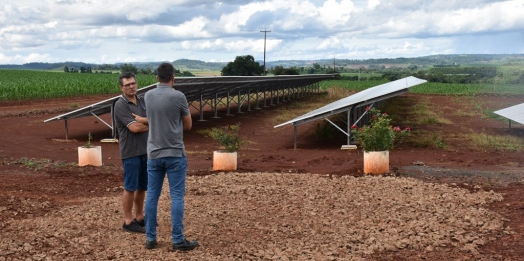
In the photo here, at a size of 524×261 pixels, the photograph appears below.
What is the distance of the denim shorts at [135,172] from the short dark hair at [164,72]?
3.51ft

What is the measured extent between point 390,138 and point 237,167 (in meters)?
3.18

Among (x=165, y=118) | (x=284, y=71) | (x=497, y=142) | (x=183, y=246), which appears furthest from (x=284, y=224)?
(x=284, y=71)

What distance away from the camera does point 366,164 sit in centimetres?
1161

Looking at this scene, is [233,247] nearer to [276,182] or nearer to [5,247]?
[5,247]

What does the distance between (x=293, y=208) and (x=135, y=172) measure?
99.0 inches

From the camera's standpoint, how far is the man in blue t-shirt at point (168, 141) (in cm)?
578

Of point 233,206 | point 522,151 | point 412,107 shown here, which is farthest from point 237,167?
point 412,107

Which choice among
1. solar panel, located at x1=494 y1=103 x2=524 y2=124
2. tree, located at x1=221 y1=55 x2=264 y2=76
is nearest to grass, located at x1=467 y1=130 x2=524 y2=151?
solar panel, located at x1=494 y1=103 x2=524 y2=124

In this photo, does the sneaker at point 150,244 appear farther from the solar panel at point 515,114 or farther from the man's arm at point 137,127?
the solar panel at point 515,114

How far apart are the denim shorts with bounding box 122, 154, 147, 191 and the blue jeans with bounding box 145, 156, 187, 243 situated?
1.75 feet

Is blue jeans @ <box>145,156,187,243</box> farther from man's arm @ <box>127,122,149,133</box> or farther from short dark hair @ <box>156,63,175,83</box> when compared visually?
short dark hair @ <box>156,63,175,83</box>

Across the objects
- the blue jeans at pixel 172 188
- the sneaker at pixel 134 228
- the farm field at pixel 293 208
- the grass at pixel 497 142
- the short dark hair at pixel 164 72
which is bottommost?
the grass at pixel 497 142

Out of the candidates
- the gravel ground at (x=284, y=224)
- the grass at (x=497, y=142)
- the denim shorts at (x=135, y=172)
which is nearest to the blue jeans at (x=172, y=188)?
the gravel ground at (x=284, y=224)

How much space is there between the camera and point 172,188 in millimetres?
5883
